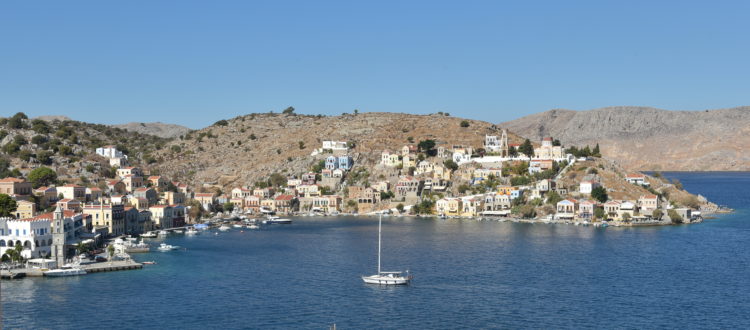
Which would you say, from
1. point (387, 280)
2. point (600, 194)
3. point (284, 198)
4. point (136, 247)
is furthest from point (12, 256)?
point (600, 194)

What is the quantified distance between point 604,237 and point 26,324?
164 ft

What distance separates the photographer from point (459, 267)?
52875mm

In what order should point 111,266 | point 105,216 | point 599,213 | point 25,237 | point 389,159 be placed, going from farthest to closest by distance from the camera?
point 389,159 < point 599,213 < point 105,216 < point 25,237 < point 111,266

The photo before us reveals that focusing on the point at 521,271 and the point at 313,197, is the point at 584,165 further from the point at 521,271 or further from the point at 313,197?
the point at 521,271

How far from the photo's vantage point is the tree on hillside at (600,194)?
8906cm

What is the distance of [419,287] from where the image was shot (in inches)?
1818

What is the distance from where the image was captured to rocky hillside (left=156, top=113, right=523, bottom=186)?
12288cm

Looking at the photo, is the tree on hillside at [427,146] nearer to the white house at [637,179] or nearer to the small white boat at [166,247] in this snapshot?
the white house at [637,179]

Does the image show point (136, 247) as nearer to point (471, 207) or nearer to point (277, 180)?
point (471, 207)

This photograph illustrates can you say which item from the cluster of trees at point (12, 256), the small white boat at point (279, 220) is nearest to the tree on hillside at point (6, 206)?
the cluster of trees at point (12, 256)

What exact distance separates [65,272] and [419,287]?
71.7 feet

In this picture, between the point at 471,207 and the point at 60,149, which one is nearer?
the point at 471,207

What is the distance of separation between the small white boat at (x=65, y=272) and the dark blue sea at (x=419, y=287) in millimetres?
849

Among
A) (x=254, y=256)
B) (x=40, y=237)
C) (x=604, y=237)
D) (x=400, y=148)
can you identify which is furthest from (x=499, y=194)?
(x=40, y=237)
